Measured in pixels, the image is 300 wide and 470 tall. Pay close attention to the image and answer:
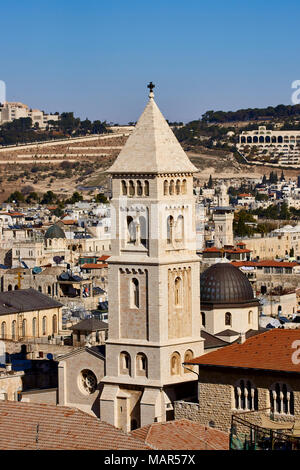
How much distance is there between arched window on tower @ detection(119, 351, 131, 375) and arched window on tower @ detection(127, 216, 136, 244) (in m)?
2.62

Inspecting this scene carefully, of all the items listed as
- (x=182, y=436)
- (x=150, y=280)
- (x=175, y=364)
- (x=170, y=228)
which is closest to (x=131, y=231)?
(x=170, y=228)

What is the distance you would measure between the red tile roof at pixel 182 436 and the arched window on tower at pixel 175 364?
429 centimetres

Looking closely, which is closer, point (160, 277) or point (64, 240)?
point (160, 277)

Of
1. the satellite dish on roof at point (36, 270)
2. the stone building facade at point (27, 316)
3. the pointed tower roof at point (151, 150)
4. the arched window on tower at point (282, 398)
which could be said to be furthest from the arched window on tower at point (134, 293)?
the satellite dish on roof at point (36, 270)

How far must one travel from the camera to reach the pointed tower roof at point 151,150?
122ft

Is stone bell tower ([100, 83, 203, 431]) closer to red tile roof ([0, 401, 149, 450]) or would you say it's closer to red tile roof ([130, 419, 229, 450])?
red tile roof ([130, 419, 229, 450])

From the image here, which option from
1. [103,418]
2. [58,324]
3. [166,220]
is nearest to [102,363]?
[103,418]

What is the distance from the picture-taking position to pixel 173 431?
31.7m

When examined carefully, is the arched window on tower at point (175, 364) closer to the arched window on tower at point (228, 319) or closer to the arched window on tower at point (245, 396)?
the arched window on tower at point (245, 396)

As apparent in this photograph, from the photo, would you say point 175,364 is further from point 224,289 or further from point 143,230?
point 224,289

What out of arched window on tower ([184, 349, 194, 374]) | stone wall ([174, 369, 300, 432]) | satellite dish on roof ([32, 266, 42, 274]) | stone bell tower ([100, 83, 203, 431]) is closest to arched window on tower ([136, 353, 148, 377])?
stone bell tower ([100, 83, 203, 431])

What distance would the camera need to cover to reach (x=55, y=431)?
27.4 metres
